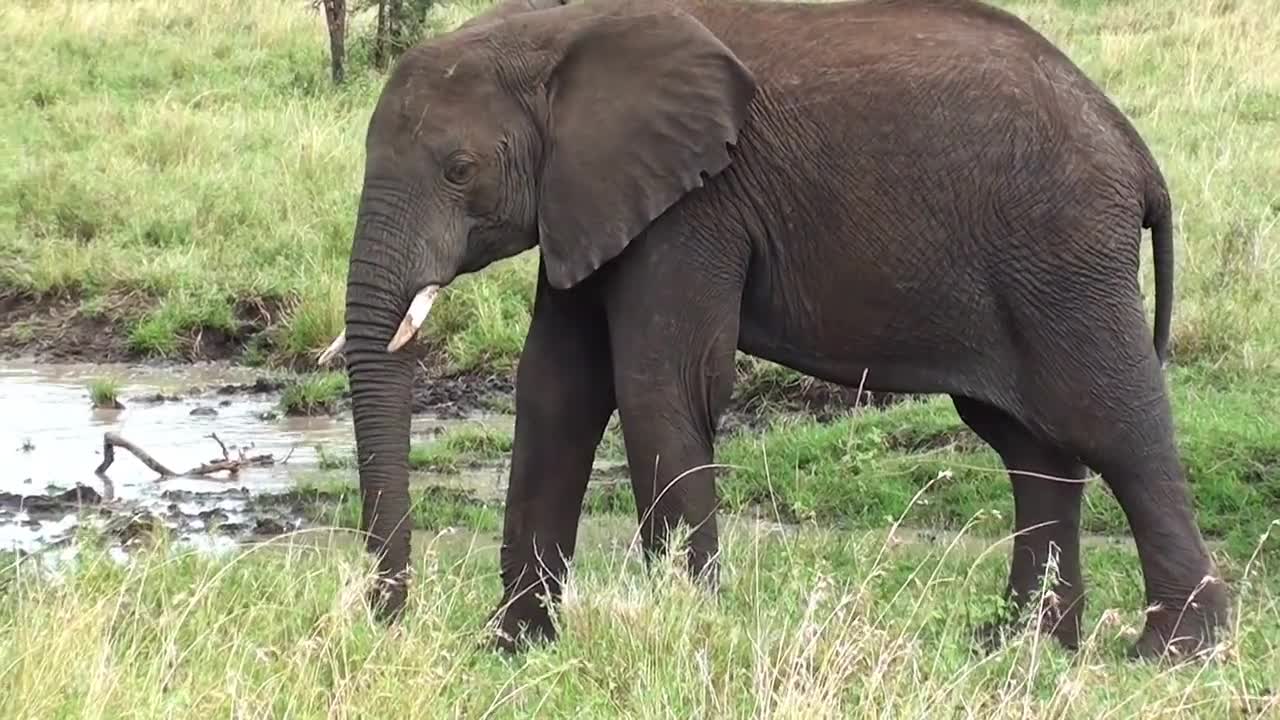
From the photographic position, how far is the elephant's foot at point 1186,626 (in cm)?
572

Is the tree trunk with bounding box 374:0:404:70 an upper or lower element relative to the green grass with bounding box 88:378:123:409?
upper

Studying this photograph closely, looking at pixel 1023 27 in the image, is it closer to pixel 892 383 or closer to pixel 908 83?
pixel 908 83

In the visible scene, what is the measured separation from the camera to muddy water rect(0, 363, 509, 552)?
781 centimetres

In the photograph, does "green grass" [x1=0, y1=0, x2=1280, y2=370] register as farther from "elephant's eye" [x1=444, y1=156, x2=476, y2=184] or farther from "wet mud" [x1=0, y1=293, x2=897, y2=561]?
"elephant's eye" [x1=444, y1=156, x2=476, y2=184]

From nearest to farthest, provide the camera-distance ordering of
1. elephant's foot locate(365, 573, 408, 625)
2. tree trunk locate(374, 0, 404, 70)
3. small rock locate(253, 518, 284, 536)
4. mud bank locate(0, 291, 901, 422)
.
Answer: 1. elephant's foot locate(365, 573, 408, 625)
2. small rock locate(253, 518, 284, 536)
3. mud bank locate(0, 291, 901, 422)
4. tree trunk locate(374, 0, 404, 70)

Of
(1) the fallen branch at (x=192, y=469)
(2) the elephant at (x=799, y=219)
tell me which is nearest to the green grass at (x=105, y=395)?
(1) the fallen branch at (x=192, y=469)

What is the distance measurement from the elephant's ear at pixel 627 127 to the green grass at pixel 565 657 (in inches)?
40.1

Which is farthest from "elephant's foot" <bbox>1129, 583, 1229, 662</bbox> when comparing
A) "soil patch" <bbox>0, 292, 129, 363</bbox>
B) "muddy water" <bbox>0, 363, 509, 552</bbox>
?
"soil patch" <bbox>0, 292, 129, 363</bbox>

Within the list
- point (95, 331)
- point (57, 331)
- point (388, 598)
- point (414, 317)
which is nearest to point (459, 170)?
point (414, 317)

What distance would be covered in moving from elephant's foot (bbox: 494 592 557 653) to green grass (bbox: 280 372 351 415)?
370 cm

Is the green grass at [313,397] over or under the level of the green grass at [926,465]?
under

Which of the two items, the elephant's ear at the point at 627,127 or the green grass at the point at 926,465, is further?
the green grass at the point at 926,465

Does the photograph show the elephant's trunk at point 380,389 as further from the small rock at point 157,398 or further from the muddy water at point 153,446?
the small rock at point 157,398

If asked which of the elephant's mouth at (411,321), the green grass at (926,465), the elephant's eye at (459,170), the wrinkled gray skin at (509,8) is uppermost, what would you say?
the wrinkled gray skin at (509,8)
